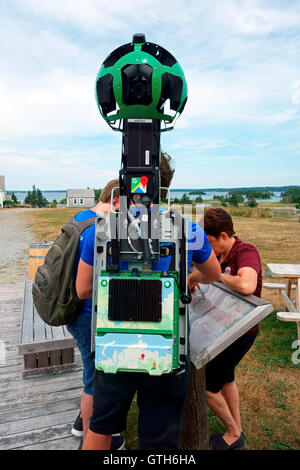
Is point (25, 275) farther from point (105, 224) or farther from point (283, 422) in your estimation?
point (105, 224)

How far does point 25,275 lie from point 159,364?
33.7 feet

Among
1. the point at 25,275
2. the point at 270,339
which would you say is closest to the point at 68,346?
the point at 270,339

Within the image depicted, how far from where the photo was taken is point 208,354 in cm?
201

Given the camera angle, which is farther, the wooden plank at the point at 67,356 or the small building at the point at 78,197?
the small building at the point at 78,197

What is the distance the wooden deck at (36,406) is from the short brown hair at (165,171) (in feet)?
7.42

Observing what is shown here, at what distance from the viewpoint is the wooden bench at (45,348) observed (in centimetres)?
382

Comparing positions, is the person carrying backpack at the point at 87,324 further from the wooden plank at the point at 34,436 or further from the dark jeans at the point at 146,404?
the wooden plank at the point at 34,436

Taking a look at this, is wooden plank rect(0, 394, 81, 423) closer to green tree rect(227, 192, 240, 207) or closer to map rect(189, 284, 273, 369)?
map rect(189, 284, 273, 369)

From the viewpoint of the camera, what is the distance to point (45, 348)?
3.87m

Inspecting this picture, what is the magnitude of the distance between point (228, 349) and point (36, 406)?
1.95m

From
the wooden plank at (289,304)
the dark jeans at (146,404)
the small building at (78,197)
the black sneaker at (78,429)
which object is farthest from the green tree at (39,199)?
the dark jeans at (146,404)

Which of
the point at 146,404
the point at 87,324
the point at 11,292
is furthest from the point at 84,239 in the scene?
the point at 11,292

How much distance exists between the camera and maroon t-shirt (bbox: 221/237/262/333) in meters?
2.72
